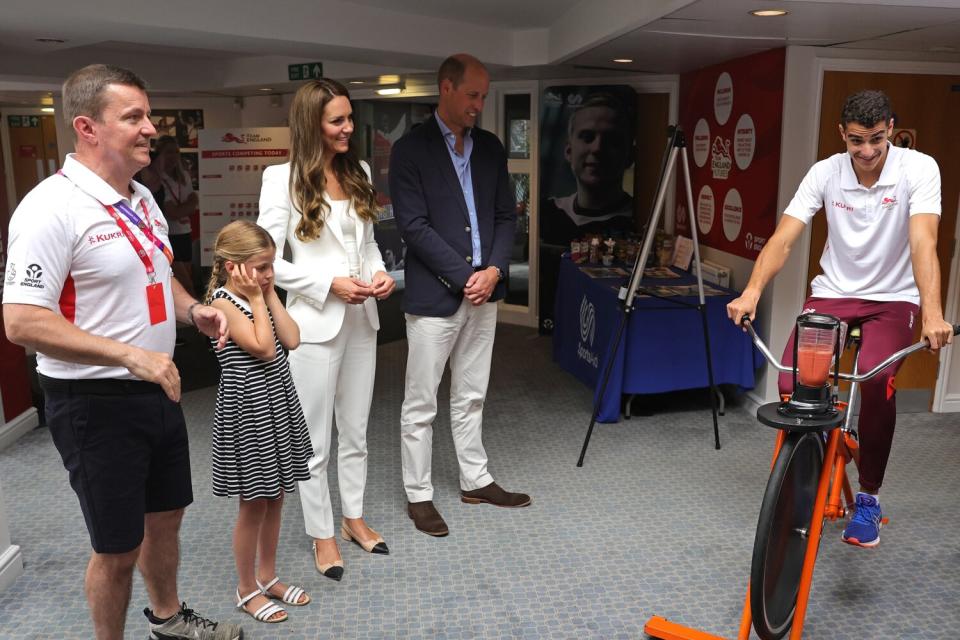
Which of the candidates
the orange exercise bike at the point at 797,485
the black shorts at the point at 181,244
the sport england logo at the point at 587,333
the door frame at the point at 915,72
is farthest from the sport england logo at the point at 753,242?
the black shorts at the point at 181,244

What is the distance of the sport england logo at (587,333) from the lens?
4.60m

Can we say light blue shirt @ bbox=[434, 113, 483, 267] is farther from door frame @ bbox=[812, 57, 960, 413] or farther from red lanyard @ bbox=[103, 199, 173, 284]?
door frame @ bbox=[812, 57, 960, 413]

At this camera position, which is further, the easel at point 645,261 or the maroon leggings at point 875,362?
the easel at point 645,261

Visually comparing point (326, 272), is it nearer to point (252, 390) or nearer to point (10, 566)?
point (252, 390)

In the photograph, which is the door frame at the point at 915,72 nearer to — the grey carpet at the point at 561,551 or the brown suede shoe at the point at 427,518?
the grey carpet at the point at 561,551

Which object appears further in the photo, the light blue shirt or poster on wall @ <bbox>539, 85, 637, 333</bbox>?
poster on wall @ <bbox>539, 85, 637, 333</bbox>

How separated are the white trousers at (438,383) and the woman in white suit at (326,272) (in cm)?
30

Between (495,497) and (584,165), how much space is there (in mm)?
3455

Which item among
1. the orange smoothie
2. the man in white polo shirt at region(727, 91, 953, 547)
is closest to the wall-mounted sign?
the man in white polo shirt at region(727, 91, 953, 547)

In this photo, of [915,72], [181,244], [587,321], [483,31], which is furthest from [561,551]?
[181,244]

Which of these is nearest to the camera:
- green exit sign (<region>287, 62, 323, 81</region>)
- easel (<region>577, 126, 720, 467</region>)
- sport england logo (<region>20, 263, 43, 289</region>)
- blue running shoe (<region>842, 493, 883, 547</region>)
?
sport england logo (<region>20, 263, 43, 289</region>)

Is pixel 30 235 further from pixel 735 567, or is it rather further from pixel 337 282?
pixel 735 567

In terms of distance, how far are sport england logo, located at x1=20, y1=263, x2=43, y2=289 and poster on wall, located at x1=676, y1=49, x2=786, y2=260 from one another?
3057mm

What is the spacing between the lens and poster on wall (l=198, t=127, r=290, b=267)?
6.50m
